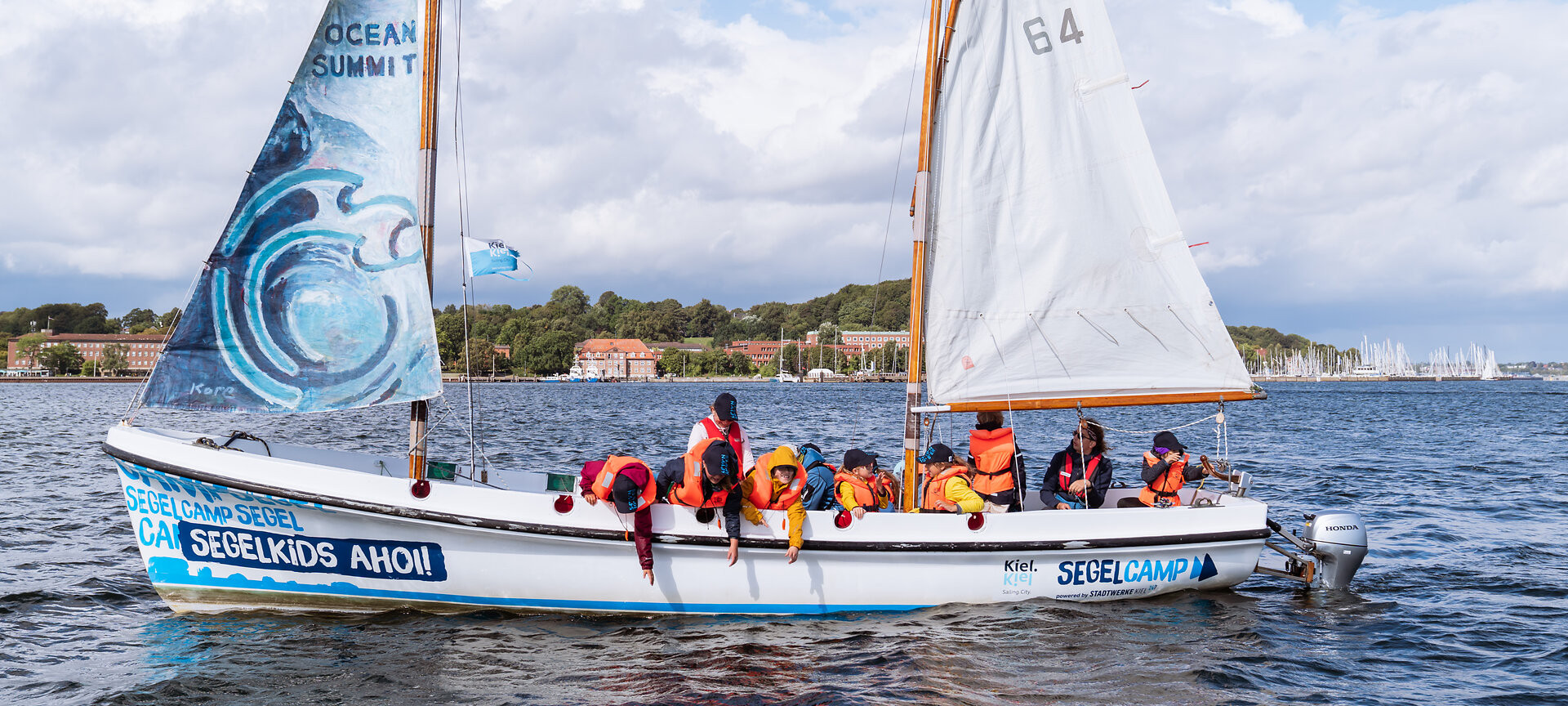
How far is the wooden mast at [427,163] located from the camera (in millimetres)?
9281

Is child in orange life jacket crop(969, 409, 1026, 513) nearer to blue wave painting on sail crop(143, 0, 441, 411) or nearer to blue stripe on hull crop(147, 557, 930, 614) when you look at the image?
blue stripe on hull crop(147, 557, 930, 614)

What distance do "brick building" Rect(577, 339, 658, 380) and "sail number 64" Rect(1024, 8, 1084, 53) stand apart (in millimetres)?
185237

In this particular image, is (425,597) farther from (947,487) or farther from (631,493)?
(947,487)

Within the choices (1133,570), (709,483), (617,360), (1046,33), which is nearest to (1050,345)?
(1133,570)

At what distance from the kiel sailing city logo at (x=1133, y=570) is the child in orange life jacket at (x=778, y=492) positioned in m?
2.85

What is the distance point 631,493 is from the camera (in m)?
8.70

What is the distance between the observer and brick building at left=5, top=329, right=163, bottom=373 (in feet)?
524

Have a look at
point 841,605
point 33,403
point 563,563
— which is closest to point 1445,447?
point 841,605

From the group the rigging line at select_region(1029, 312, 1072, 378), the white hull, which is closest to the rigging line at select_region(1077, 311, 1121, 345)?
the rigging line at select_region(1029, 312, 1072, 378)

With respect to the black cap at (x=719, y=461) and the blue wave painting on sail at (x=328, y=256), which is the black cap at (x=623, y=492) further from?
the blue wave painting on sail at (x=328, y=256)

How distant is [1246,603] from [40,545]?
50.4 feet

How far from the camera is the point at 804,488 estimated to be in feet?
32.0

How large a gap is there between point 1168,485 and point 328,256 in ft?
29.5

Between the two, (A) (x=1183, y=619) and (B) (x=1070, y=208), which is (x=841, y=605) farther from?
(B) (x=1070, y=208)
